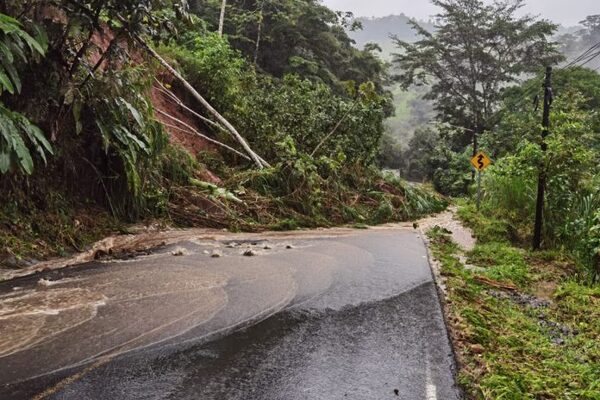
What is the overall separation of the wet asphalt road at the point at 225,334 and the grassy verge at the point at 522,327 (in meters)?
0.29

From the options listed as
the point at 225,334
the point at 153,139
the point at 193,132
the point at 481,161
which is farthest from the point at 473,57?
the point at 225,334

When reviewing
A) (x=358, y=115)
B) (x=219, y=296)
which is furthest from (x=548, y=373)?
(x=358, y=115)

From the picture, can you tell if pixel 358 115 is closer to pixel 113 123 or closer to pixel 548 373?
pixel 113 123

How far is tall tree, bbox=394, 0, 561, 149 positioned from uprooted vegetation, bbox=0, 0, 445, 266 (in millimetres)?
20111

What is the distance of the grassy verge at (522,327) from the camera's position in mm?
4184

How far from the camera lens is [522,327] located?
5844 millimetres

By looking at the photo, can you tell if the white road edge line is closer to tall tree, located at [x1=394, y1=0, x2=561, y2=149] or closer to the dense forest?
the dense forest

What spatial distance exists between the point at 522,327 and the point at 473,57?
37.4 metres

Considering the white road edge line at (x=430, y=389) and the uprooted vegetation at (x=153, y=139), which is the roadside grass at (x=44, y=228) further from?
the white road edge line at (x=430, y=389)

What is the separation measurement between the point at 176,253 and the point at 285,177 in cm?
616

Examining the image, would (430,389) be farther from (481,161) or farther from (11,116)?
(481,161)

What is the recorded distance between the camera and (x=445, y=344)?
4.96 meters

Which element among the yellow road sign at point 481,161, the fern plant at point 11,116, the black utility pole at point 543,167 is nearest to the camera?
the fern plant at point 11,116

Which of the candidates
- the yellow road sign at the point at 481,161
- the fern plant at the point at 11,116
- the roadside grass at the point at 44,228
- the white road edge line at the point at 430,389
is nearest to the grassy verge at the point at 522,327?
the white road edge line at the point at 430,389
